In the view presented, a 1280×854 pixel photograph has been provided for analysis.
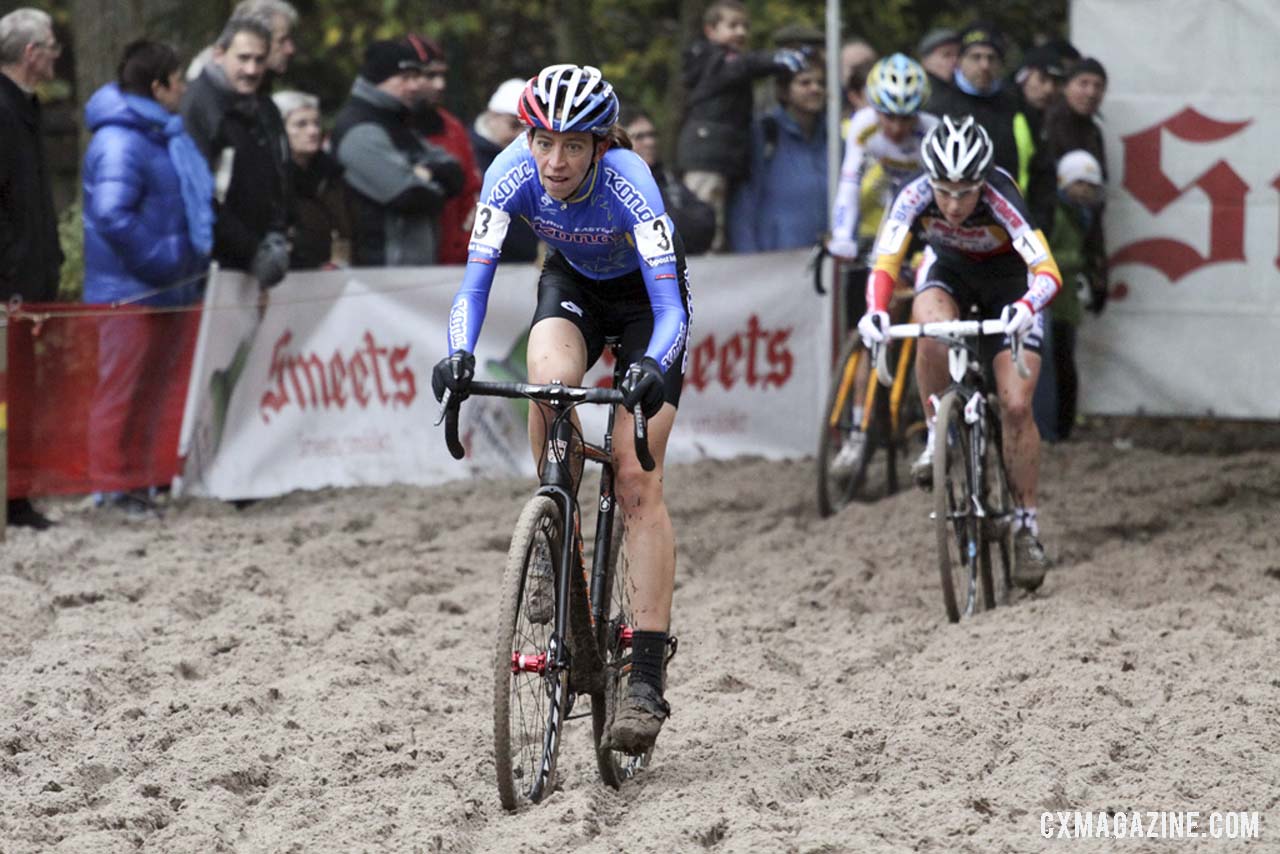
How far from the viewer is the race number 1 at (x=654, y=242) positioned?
18.0 ft

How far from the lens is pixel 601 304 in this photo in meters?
5.87

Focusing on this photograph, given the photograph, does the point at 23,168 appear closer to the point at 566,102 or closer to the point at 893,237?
the point at 893,237

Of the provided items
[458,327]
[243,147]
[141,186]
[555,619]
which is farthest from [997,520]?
[141,186]

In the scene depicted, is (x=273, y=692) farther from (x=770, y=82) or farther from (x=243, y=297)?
(x=770, y=82)

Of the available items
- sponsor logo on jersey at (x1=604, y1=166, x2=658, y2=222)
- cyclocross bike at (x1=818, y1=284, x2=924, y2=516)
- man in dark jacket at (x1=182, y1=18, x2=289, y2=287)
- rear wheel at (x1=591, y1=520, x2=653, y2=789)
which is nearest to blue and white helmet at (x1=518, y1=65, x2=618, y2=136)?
sponsor logo on jersey at (x1=604, y1=166, x2=658, y2=222)

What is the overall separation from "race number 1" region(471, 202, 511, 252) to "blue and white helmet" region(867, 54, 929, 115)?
4869 millimetres

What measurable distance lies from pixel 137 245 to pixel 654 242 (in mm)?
4568

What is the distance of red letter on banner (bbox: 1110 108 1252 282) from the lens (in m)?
11.6

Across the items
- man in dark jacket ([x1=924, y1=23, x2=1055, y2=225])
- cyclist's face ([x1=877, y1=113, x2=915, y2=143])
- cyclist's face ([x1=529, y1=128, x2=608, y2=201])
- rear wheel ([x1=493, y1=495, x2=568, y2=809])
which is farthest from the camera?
man in dark jacket ([x1=924, y1=23, x2=1055, y2=225])

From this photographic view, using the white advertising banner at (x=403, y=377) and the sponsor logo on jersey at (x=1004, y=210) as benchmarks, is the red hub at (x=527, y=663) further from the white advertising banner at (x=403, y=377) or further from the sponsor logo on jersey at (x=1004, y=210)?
the white advertising banner at (x=403, y=377)

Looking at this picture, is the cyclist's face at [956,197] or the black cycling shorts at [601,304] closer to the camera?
the black cycling shorts at [601,304]

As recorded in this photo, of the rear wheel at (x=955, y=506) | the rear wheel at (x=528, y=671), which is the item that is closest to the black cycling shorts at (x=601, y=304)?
the rear wheel at (x=528, y=671)

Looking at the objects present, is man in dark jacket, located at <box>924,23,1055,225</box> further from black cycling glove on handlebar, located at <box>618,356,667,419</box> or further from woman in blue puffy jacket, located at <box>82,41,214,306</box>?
black cycling glove on handlebar, located at <box>618,356,667,419</box>

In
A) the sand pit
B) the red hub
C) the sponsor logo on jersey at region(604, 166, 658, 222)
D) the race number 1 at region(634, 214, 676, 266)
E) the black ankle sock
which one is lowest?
the sand pit
